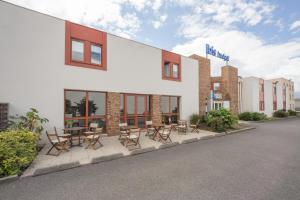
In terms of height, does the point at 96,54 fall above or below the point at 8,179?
above

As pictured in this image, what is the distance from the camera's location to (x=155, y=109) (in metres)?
11.6

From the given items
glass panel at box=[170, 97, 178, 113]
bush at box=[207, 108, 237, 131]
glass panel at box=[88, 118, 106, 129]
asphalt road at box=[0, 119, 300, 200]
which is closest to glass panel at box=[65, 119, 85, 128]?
glass panel at box=[88, 118, 106, 129]

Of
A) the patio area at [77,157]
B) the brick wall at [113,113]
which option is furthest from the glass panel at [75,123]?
the brick wall at [113,113]

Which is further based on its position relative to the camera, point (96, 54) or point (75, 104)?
point (96, 54)

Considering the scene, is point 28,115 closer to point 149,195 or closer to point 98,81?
point 98,81

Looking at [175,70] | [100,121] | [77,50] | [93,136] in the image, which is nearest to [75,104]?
[100,121]

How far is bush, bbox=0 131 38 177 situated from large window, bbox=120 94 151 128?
5.59m

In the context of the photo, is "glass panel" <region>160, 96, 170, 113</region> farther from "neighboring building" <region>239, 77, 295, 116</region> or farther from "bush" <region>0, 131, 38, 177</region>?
"neighboring building" <region>239, 77, 295, 116</region>

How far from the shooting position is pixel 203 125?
12906 millimetres

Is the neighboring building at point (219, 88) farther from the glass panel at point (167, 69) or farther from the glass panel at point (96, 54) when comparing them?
the glass panel at point (96, 54)

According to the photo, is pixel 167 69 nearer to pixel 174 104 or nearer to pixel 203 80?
pixel 174 104

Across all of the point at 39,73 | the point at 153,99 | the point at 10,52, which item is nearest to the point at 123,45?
the point at 153,99

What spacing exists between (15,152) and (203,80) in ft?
46.8

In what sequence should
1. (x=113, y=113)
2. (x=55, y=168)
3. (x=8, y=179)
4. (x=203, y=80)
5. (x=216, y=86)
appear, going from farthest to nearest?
1. (x=216, y=86)
2. (x=203, y=80)
3. (x=113, y=113)
4. (x=55, y=168)
5. (x=8, y=179)
